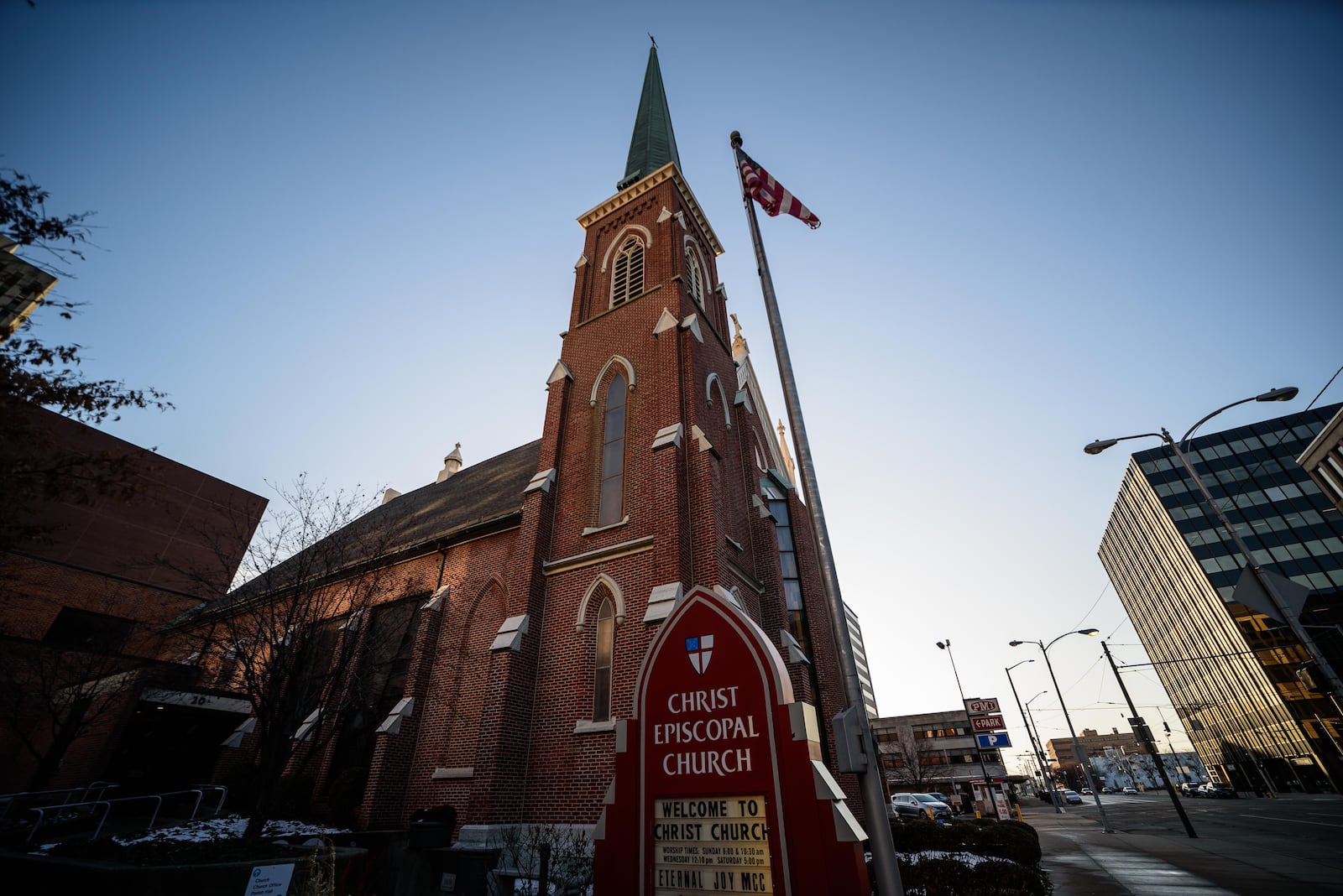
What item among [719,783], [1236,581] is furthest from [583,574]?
[1236,581]

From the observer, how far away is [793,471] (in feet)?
98.7

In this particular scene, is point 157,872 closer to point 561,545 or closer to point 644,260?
point 561,545

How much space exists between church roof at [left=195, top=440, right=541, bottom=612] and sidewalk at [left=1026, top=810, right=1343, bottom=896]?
15023mm

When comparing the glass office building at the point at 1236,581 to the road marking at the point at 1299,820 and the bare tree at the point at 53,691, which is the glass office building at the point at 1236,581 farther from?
the bare tree at the point at 53,691

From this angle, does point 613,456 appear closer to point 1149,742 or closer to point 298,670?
point 298,670

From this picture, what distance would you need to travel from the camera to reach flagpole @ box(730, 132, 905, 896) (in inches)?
198

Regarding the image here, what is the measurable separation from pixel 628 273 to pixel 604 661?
1305 centimetres

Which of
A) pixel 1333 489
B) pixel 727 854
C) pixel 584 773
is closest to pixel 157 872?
pixel 584 773

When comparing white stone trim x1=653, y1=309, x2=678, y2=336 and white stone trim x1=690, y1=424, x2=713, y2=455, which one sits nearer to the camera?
white stone trim x1=690, y1=424, x2=713, y2=455

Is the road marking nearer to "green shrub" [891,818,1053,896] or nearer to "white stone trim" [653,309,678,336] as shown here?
"green shrub" [891,818,1053,896]

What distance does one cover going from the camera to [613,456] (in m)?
15.1

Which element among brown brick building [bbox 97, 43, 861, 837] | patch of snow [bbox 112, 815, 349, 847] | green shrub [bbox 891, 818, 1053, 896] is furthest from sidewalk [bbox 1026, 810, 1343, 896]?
patch of snow [bbox 112, 815, 349, 847]

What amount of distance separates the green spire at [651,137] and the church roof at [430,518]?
1278 centimetres

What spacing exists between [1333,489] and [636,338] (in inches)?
889
